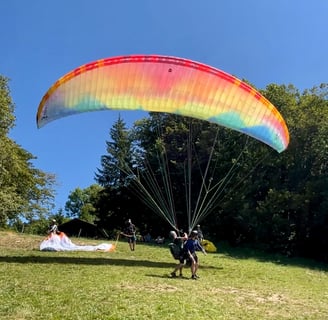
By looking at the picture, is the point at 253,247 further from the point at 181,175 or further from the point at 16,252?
the point at 16,252

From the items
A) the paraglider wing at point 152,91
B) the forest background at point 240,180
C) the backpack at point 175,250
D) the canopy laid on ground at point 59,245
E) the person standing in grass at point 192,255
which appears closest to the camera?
the paraglider wing at point 152,91

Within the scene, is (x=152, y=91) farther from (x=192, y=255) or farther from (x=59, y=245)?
(x=59, y=245)

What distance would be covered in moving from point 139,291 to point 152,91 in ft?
16.6

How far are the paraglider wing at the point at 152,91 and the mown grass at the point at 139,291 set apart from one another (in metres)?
4.12

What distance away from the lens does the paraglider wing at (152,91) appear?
1061cm

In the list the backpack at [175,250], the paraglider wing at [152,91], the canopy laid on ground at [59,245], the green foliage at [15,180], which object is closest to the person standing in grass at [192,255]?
the backpack at [175,250]

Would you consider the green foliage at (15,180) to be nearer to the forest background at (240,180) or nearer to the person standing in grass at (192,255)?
the forest background at (240,180)

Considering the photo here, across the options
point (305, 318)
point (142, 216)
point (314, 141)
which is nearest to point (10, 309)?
point (305, 318)

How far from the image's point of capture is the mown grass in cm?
707

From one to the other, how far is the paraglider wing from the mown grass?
13.5 ft

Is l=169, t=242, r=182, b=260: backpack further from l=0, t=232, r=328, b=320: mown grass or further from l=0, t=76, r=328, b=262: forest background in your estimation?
l=0, t=76, r=328, b=262: forest background

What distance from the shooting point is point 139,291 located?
848 centimetres

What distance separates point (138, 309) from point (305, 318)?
315 cm

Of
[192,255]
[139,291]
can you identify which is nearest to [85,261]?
[192,255]
